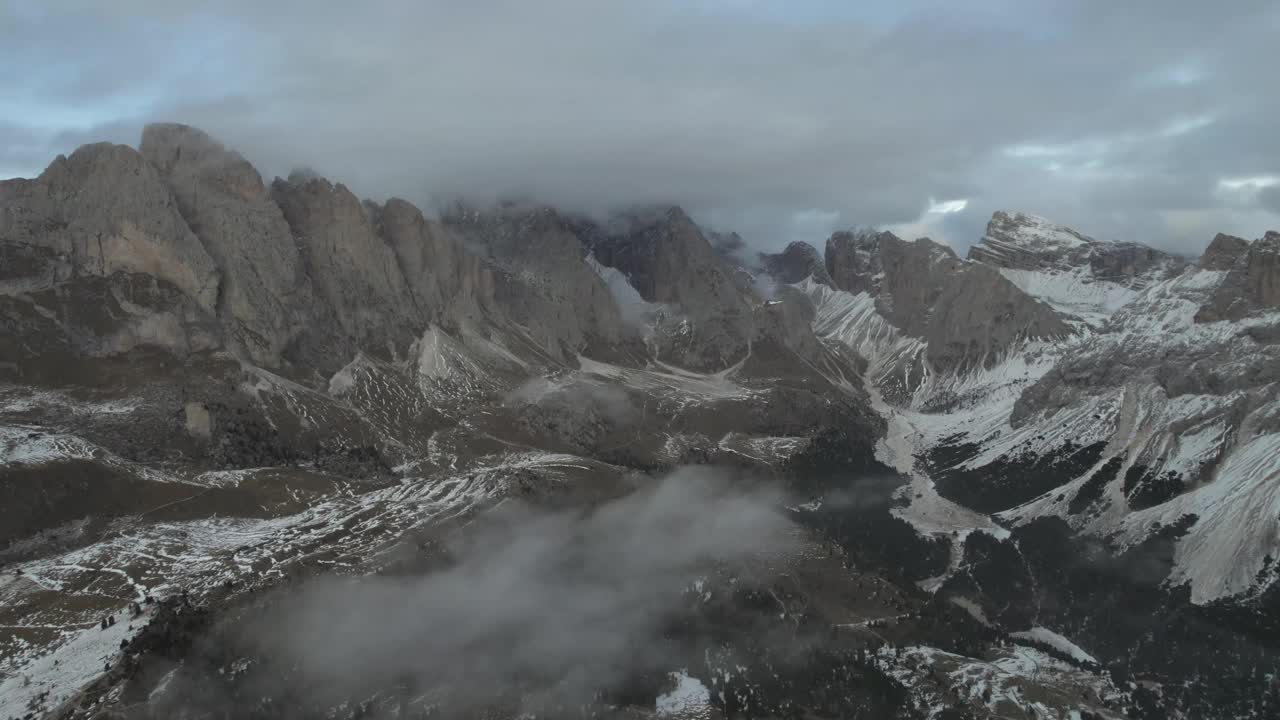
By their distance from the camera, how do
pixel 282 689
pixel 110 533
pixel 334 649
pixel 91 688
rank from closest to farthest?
pixel 91 688 < pixel 282 689 < pixel 334 649 < pixel 110 533

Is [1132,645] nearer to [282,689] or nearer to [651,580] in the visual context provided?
[651,580]

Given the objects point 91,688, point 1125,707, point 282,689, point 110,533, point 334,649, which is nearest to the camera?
point 91,688

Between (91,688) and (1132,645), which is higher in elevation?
(91,688)

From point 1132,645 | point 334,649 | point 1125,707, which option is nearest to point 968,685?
point 1125,707

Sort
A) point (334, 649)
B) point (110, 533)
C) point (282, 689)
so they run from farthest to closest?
point (110, 533), point (334, 649), point (282, 689)

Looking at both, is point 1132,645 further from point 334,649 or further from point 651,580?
point 334,649

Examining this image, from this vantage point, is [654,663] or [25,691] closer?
[25,691]

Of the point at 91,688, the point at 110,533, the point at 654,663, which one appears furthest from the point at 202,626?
the point at 654,663

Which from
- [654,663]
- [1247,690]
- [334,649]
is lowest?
[1247,690]

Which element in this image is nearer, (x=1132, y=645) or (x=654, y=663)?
(x=654, y=663)
